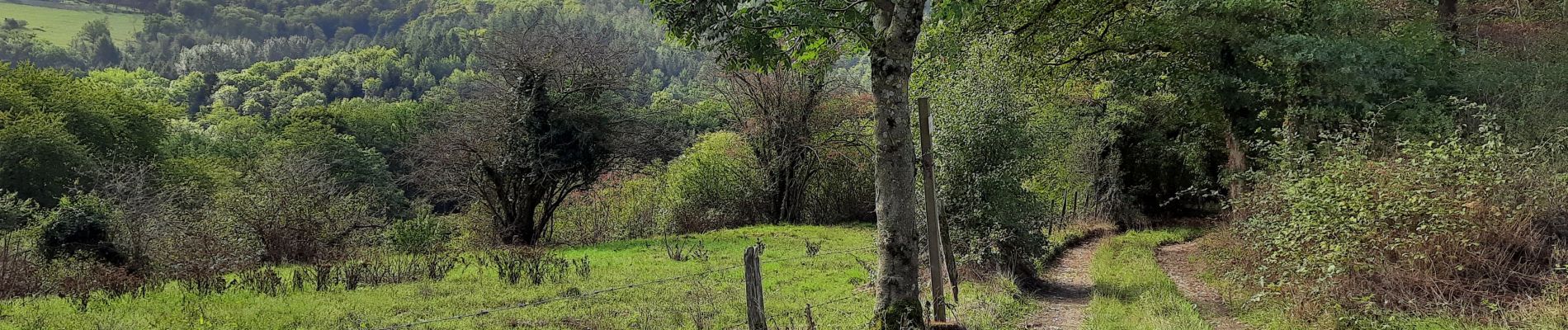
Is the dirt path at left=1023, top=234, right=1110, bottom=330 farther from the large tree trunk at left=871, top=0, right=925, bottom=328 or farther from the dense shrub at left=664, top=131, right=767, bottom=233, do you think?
the dense shrub at left=664, top=131, right=767, bottom=233

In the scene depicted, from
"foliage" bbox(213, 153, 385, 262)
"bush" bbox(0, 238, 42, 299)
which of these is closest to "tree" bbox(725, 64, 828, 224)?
"foliage" bbox(213, 153, 385, 262)

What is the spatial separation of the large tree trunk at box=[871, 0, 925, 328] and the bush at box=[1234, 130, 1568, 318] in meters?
4.27

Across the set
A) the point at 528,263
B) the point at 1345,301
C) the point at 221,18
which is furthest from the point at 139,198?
the point at 221,18

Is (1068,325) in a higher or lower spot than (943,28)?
lower

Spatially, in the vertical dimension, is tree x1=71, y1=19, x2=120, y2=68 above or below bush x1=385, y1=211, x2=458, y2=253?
above

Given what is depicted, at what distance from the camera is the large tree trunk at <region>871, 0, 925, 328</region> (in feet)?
22.0

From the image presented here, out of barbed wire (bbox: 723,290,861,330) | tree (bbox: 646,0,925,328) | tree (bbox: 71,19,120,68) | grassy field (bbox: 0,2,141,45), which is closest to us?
tree (bbox: 646,0,925,328)

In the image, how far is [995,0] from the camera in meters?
13.0

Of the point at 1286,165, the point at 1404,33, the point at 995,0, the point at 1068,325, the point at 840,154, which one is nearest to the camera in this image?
the point at 1068,325

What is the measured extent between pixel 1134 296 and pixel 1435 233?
331cm

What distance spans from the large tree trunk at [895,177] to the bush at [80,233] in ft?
46.1

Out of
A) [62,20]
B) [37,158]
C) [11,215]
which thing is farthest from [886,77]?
[62,20]

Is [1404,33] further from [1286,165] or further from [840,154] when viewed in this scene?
[840,154]

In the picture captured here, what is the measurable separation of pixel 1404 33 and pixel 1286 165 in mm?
5114
